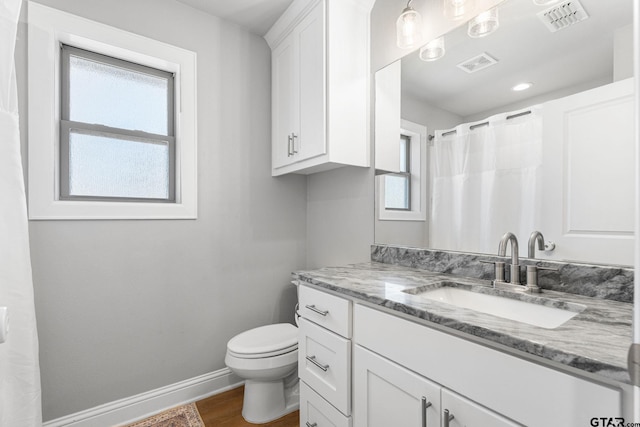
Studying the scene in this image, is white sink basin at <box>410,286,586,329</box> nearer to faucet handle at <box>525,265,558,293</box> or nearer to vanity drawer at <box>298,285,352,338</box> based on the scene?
faucet handle at <box>525,265,558,293</box>

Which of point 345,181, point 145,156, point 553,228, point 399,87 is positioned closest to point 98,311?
point 145,156

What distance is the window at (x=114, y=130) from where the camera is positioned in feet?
5.28

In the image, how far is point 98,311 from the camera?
1.59 metres

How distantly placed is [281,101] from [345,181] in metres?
0.70

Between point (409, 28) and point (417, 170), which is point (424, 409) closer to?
point (417, 170)

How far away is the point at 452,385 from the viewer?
78cm

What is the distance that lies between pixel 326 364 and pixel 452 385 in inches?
22.9

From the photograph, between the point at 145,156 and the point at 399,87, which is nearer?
the point at 399,87

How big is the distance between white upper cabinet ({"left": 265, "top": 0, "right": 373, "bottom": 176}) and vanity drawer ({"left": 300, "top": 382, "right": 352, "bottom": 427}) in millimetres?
1159

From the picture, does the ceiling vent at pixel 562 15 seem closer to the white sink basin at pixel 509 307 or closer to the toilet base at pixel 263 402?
the white sink basin at pixel 509 307

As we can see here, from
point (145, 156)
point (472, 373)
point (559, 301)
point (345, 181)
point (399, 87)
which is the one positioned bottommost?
point (472, 373)

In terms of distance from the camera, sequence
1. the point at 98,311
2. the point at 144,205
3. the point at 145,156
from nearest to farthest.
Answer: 1. the point at 98,311
2. the point at 144,205
3. the point at 145,156

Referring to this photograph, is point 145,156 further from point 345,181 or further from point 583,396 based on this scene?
point 583,396

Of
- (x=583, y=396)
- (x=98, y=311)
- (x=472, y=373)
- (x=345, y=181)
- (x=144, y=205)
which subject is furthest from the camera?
(x=345, y=181)
